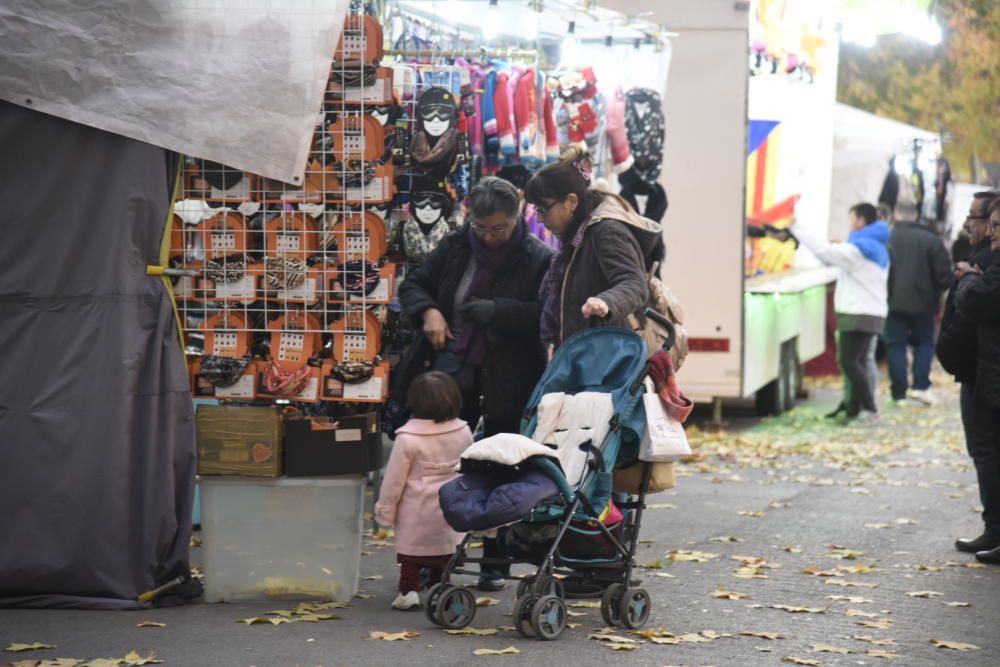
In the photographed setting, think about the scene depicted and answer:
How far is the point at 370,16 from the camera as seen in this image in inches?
307

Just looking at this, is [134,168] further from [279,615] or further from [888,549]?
[888,549]

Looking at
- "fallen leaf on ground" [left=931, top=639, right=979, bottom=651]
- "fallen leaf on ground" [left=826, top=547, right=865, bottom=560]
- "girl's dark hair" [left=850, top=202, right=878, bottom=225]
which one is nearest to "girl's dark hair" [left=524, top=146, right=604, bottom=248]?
"fallen leaf on ground" [left=931, top=639, right=979, bottom=651]

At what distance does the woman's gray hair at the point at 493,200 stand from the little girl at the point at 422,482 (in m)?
0.85

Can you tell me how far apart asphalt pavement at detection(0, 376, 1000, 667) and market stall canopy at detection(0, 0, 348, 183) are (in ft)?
7.10

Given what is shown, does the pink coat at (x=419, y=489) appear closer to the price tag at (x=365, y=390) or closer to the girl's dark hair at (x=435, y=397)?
the girl's dark hair at (x=435, y=397)

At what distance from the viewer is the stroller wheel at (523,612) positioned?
21.1ft

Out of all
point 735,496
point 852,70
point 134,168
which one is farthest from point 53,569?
point 852,70

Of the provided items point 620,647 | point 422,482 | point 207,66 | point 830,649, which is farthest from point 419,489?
point 207,66

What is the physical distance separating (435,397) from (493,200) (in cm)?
103

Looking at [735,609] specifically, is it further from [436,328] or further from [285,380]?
[285,380]

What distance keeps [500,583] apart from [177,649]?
6.30 feet

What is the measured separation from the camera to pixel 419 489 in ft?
23.0

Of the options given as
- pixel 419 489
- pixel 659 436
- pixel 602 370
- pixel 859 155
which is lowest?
pixel 419 489

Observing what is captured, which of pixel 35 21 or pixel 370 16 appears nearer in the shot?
pixel 35 21
